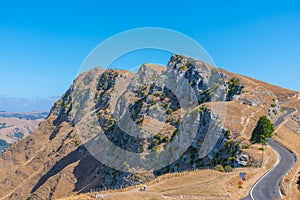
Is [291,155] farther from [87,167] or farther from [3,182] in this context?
[3,182]

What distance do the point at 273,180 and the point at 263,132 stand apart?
59.0 ft

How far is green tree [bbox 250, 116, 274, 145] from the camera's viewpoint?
64.8 metres

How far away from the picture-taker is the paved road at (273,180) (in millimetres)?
42375

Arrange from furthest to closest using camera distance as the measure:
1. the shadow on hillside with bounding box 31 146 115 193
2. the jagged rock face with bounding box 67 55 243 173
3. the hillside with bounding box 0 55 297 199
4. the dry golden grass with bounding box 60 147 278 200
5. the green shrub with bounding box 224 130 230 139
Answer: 1. the shadow on hillside with bounding box 31 146 115 193
2. the hillside with bounding box 0 55 297 199
3. the jagged rock face with bounding box 67 55 243 173
4. the green shrub with bounding box 224 130 230 139
5. the dry golden grass with bounding box 60 147 278 200

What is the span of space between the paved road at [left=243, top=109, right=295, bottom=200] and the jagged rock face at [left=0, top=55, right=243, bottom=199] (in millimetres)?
10304

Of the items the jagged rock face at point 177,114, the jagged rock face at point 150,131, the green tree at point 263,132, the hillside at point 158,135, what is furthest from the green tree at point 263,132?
the jagged rock face at point 177,114

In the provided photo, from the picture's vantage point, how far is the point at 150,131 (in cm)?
10719

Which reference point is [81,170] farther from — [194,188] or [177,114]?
[194,188]

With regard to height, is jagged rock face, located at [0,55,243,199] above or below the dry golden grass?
above

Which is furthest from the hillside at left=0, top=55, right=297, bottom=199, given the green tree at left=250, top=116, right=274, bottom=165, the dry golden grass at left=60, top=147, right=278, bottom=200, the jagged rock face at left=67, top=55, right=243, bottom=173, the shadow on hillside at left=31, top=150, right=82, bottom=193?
the dry golden grass at left=60, top=147, right=278, bottom=200

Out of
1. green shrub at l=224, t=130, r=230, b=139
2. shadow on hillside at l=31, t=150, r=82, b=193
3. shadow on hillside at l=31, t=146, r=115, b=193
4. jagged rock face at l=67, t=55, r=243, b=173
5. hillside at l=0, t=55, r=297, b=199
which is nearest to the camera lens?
green shrub at l=224, t=130, r=230, b=139

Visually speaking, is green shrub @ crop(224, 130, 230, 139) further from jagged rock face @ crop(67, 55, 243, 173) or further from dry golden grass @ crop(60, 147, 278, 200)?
dry golden grass @ crop(60, 147, 278, 200)

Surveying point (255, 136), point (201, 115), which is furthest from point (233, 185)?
point (201, 115)

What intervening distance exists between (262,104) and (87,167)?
9226 centimetres
